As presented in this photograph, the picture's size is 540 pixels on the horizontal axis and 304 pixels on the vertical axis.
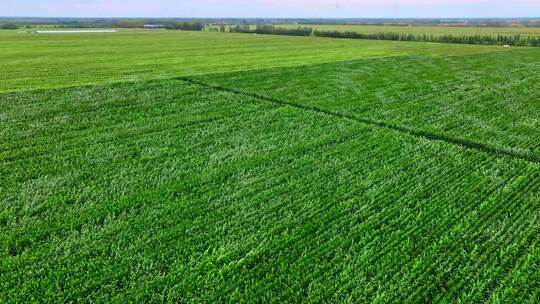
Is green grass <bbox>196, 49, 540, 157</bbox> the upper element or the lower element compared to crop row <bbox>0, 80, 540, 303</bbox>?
upper


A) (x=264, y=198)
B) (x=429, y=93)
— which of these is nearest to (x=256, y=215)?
(x=264, y=198)

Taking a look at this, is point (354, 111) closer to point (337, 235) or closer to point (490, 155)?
point (490, 155)

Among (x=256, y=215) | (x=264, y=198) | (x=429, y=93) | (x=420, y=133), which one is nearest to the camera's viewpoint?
(x=256, y=215)

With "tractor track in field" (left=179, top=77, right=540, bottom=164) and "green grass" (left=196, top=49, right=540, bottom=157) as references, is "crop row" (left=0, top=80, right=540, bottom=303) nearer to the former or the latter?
"tractor track in field" (left=179, top=77, right=540, bottom=164)

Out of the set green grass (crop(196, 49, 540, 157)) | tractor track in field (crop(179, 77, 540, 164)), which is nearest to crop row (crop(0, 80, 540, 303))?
tractor track in field (crop(179, 77, 540, 164))

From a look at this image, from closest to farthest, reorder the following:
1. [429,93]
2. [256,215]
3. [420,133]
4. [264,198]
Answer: [256,215], [264,198], [420,133], [429,93]

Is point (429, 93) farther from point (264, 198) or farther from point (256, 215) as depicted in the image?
point (256, 215)

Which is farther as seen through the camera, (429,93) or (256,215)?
(429,93)

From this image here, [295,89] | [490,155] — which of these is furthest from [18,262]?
[295,89]
